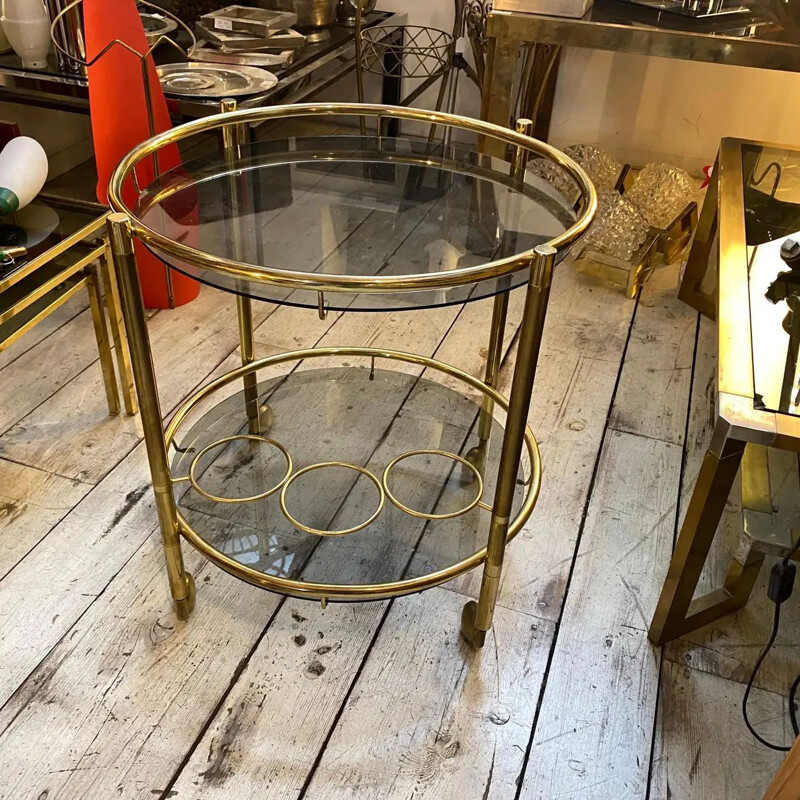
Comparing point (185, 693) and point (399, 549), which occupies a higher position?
point (399, 549)

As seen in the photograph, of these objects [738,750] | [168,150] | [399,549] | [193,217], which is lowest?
[738,750]

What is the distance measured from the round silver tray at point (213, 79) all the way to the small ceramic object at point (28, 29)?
256mm

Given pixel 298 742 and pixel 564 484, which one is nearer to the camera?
pixel 298 742

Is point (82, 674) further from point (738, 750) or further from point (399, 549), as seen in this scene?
point (738, 750)

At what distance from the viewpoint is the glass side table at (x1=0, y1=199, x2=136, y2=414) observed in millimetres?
1293

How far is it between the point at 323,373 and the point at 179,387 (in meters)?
0.34

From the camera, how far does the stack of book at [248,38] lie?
2127mm

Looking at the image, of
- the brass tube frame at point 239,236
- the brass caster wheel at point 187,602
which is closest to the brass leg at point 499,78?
the brass tube frame at point 239,236

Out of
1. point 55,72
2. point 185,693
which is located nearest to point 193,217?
point 185,693

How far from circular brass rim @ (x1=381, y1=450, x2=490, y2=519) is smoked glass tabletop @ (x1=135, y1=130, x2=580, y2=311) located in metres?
0.40

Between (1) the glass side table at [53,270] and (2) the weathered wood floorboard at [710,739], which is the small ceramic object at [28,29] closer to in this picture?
(1) the glass side table at [53,270]

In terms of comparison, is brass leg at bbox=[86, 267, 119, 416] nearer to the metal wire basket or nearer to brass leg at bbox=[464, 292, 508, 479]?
brass leg at bbox=[464, 292, 508, 479]

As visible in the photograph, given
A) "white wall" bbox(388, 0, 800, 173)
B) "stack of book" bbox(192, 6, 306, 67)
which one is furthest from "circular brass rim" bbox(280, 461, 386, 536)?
"white wall" bbox(388, 0, 800, 173)

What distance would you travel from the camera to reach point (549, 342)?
6.23ft
